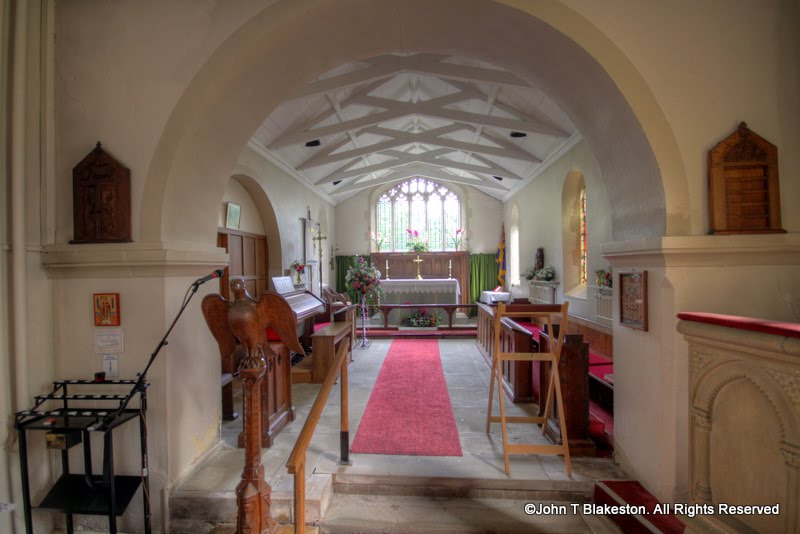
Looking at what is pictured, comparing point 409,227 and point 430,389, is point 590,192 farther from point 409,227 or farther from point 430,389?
point 409,227

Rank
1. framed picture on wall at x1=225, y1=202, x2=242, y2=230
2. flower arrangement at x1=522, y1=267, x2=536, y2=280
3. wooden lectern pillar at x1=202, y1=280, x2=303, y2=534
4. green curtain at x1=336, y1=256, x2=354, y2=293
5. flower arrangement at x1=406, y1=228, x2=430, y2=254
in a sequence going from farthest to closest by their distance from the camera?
green curtain at x1=336, y1=256, x2=354, y2=293, flower arrangement at x1=406, y1=228, x2=430, y2=254, flower arrangement at x1=522, y1=267, x2=536, y2=280, framed picture on wall at x1=225, y1=202, x2=242, y2=230, wooden lectern pillar at x1=202, y1=280, x2=303, y2=534

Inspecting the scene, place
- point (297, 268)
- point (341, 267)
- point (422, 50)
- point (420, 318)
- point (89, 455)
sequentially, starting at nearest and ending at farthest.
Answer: point (89, 455), point (422, 50), point (297, 268), point (420, 318), point (341, 267)

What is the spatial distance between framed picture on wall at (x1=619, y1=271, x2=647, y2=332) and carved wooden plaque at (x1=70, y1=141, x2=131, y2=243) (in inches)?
132

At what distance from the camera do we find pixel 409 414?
3.90 metres

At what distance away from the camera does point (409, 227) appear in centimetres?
1273

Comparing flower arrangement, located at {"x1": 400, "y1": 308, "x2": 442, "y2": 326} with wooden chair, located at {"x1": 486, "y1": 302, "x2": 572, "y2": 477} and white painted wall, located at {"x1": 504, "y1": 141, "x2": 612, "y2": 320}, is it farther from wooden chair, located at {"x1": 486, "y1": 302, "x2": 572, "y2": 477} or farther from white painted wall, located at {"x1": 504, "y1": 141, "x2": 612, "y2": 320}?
wooden chair, located at {"x1": 486, "y1": 302, "x2": 572, "y2": 477}

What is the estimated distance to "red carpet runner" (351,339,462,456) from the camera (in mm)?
3172

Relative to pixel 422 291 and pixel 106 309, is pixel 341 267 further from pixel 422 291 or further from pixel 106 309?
pixel 106 309

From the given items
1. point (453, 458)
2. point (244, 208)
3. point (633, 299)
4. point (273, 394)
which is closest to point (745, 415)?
point (633, 299)

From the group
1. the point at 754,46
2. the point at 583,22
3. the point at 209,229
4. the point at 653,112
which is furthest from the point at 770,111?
the point at 209,229

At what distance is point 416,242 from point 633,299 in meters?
9.90

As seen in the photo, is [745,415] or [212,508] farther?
[212,508]

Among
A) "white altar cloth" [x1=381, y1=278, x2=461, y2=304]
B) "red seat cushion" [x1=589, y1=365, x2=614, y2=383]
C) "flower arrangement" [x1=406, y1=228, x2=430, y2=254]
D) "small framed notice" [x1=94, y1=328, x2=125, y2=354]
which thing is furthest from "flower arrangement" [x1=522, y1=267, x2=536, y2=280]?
"small framed notice" [x1=94, y1=328, x2=125, y2=354]

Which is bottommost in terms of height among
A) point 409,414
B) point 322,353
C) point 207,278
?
point 409,414
